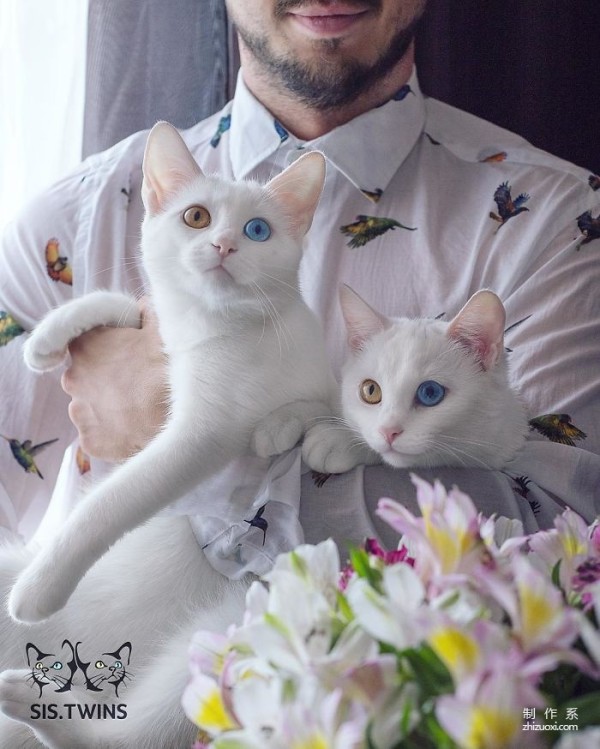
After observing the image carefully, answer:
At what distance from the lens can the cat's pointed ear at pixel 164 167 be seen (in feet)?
2.84

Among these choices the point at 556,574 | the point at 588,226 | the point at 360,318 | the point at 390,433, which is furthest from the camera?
the point at 588,226

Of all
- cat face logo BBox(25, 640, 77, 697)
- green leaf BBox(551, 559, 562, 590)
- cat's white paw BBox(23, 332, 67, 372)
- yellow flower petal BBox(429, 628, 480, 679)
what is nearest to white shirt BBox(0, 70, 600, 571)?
cat's white paw BBox(23, 332, 67, 372)

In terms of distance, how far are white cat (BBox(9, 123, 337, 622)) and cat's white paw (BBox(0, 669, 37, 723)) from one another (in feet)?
0.53

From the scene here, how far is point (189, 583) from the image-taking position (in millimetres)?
861

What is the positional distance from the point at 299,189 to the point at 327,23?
46 cm

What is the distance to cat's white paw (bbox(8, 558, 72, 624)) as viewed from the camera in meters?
0.70

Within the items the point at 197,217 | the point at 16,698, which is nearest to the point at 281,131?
the point at 197,217

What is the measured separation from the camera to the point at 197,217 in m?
0.85

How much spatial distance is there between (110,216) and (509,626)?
1.01 m

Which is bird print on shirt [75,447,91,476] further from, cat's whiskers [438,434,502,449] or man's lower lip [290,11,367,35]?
man's lower lip [290,11,367,35]

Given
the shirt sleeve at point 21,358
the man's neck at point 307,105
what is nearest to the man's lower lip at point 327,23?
the man's neck at point 307,105

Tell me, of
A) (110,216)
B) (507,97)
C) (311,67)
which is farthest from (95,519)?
(507,97)

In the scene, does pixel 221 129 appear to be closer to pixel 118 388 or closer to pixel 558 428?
pixel 118 388

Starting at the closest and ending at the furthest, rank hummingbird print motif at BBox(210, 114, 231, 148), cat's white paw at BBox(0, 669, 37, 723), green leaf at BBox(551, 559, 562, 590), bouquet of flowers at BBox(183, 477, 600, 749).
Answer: bouquet of flowers at BBox(183, 477, 600, 749)
green leaf at BBox(551, 559, 562, 590)
cat's white paw at BBox(0, 669, 37, 723)
hummingbird print motif at BBox(210, 114, 231, 148)
